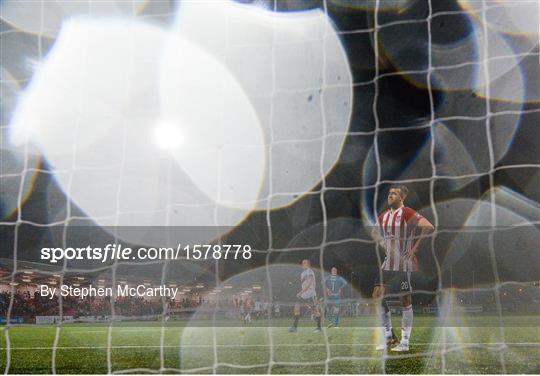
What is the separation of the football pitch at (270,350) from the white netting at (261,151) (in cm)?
2

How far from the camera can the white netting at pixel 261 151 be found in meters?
2.51

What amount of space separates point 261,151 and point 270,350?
231cm

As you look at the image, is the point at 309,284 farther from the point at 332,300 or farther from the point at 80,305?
the point at 80,305

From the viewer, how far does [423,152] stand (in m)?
5.35

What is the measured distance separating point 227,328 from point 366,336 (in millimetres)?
930

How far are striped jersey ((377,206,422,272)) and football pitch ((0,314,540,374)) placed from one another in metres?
0.29

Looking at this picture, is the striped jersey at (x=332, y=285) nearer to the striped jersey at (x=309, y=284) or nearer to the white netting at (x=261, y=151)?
the striped jersey at (x=309, y=284)

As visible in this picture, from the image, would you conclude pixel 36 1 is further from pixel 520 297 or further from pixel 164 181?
pixel 520 297

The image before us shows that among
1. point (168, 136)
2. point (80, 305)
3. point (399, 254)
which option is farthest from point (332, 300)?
point (80, 305)

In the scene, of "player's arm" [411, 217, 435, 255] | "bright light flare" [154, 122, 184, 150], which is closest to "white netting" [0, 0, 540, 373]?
"bright light flare" [154, 122, 184, 150]

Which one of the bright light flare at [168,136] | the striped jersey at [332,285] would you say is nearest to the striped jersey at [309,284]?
the striped jersey at [332,285]

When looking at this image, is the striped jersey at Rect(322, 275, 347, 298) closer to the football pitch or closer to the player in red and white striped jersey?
the football pitch

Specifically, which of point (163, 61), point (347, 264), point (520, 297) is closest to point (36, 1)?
point (163, 61)

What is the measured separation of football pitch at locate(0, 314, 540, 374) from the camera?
1.98 meters
